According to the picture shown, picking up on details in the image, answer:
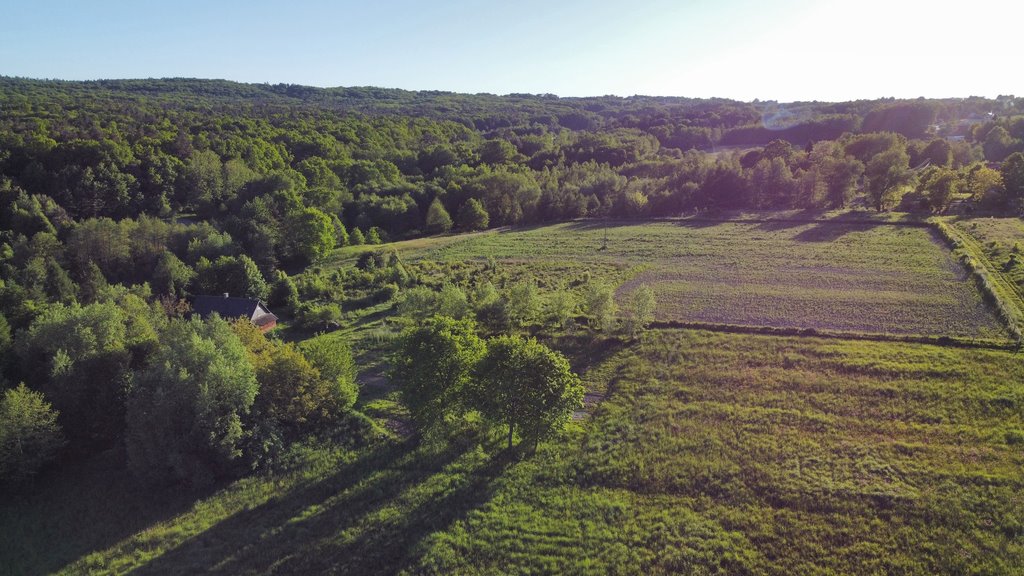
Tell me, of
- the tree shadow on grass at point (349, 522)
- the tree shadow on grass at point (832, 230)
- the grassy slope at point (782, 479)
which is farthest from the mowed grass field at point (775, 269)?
the tree shadow on grass at point (349, 522)

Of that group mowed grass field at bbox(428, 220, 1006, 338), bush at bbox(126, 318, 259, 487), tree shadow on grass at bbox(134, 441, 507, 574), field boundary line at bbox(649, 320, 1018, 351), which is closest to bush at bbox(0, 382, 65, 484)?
bush at bbox(126, 318, 259, 487)

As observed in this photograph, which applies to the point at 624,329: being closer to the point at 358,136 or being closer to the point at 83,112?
the point at 358,136

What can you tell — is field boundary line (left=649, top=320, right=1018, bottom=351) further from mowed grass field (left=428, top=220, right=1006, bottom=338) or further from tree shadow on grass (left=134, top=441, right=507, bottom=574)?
tree shadow on grass (left=134, top=441, right=507, bottom=574)

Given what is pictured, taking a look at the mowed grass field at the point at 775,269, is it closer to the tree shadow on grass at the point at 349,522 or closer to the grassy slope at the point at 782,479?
the grassy slope at the point at 782,479

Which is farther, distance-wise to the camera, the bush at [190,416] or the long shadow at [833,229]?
the long shadow at [833,229]

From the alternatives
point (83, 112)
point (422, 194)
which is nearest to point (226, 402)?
point (422, 194)
